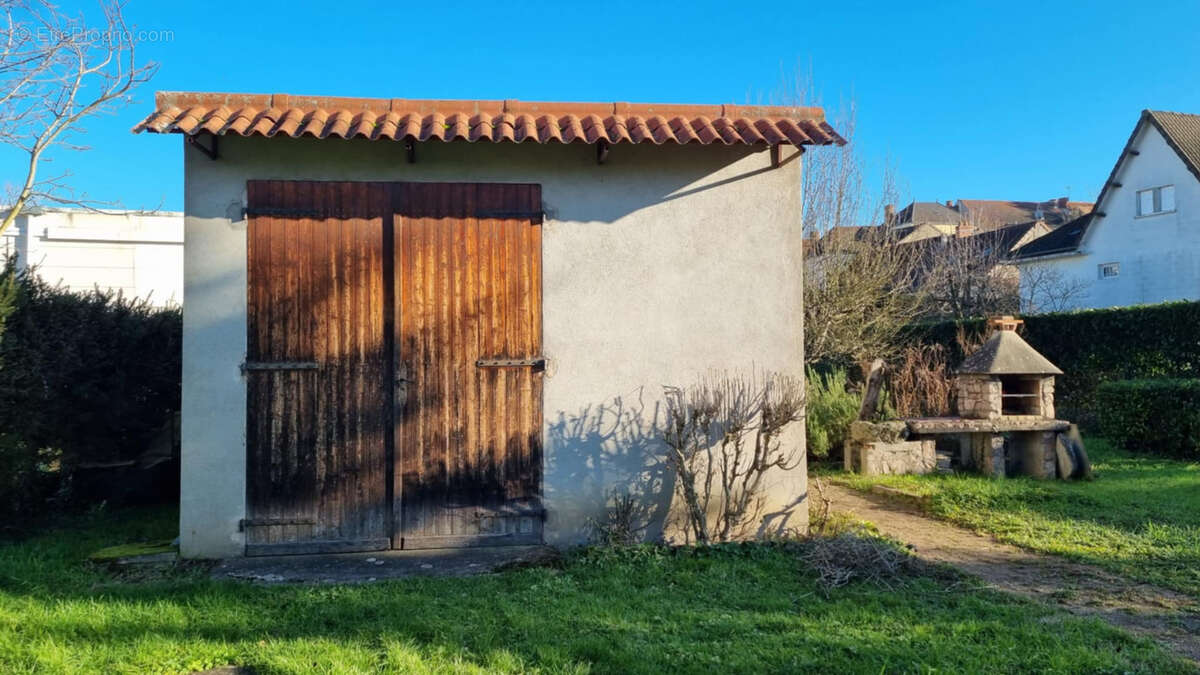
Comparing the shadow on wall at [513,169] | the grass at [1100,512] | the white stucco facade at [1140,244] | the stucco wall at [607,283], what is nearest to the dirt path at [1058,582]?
the grass at [1100,512]

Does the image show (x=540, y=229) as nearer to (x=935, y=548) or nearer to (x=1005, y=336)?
(x=935, y=548)

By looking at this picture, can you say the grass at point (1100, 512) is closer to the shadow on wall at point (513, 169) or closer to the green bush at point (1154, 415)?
the green bush at point (1154, 415)

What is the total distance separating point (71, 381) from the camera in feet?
21.4

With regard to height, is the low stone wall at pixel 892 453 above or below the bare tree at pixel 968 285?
below

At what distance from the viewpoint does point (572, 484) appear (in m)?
5.77

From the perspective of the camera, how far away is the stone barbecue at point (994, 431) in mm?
8438

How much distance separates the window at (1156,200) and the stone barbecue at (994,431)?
16198mm

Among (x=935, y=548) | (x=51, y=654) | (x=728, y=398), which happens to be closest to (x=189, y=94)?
(x=51, y=654)

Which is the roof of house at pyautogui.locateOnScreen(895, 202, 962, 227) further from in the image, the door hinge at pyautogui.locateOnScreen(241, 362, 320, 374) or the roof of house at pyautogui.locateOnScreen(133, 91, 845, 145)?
the door hinge at pyautogui.locateOnScreen(241, 362, 320, 374)

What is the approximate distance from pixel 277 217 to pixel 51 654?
10.4ft

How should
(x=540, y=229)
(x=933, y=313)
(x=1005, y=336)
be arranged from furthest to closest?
(x=933, y=313), (x=1005, y=336), (x=540, y=229)

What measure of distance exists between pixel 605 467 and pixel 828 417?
5173mm

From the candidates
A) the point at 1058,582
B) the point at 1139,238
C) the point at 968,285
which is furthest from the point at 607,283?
the point at 1139,238

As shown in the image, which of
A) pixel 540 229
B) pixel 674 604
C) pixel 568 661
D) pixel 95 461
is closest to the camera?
pixel 568 661
